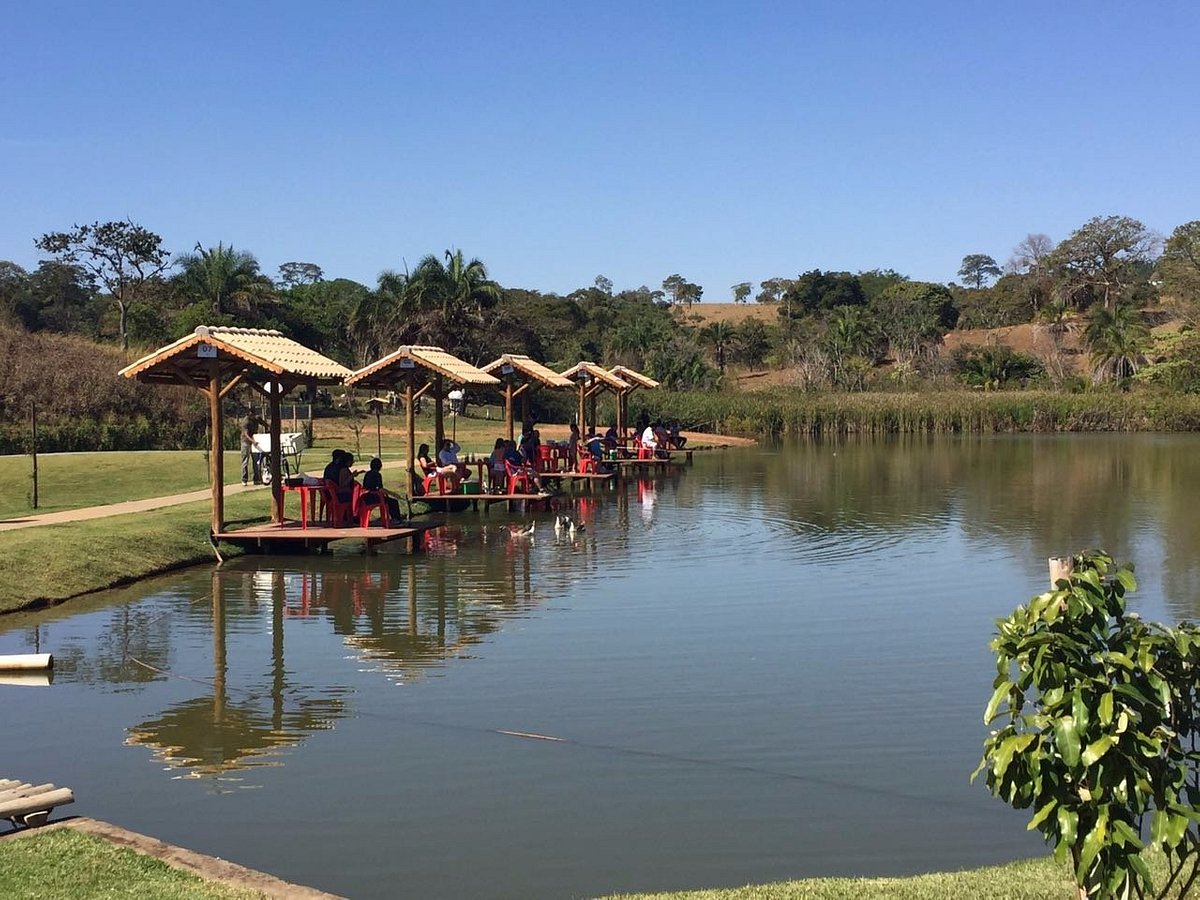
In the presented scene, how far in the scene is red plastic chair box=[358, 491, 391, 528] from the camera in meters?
20.6

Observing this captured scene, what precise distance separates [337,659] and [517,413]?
46.6m

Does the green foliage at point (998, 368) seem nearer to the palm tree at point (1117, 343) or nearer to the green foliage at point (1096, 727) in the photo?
the palm tree at point (1117, 343)

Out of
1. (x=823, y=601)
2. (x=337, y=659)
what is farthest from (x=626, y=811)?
(x=823, y=601)

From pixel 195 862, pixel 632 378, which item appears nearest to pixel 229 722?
pixel 195 862

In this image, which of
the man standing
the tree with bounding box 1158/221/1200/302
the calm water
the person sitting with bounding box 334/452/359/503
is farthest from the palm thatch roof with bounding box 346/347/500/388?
the tree with bounding box 1158/221/1200/302

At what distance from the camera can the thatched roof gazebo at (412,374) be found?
25.1 meters

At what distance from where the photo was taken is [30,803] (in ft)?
24.1

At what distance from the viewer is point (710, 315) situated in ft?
436

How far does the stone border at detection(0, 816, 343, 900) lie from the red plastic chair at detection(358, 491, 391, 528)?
1313cm

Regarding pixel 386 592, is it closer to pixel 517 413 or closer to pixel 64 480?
pixel 64 480

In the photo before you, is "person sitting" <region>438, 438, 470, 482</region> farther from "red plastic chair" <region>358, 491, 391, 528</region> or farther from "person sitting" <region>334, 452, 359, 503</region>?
"person sitting" <region>334, 452, 359, 503</region>

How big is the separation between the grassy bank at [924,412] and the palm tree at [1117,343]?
1146 centimetres

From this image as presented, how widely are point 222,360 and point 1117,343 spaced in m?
Result: 66.4

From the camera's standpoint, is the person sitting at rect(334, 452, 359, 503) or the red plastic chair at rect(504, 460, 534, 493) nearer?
the person sitting at rect(334, 452, 359, 503)
